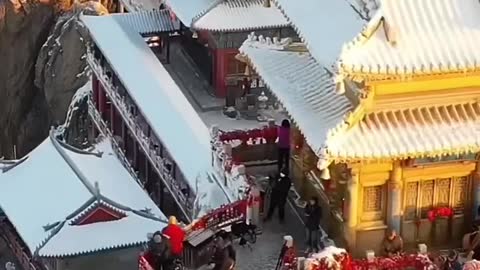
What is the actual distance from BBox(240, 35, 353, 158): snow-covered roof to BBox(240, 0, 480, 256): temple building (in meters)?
0.04

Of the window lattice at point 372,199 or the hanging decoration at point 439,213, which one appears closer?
the window lattice at point 372,199

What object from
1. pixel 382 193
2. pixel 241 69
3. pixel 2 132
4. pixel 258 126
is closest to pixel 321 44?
pixel 382 193

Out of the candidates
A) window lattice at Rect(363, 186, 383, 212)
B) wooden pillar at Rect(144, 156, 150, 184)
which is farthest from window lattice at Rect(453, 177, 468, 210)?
wooden pillar at Rect(144, 156, 150, 184)

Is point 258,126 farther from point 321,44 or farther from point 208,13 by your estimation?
point 321,44

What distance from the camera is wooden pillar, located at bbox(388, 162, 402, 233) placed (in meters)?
27.2

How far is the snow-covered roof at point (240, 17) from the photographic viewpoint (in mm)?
39500

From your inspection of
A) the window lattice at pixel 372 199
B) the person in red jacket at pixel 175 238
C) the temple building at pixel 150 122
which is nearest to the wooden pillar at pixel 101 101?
the temple building at pixel 150 122

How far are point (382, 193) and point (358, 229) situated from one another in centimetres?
92

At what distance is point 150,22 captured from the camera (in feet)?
143

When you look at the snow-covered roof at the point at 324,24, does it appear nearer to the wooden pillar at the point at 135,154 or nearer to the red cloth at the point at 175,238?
the red cloth at the point at 175,238

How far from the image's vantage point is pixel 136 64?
40.7 metres

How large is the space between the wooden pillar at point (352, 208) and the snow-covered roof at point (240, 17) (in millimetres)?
13212

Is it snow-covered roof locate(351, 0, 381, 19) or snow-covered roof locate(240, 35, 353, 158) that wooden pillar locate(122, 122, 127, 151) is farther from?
snow-covered roof locate(351, 0, 381, 19)

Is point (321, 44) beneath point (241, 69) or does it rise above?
above
